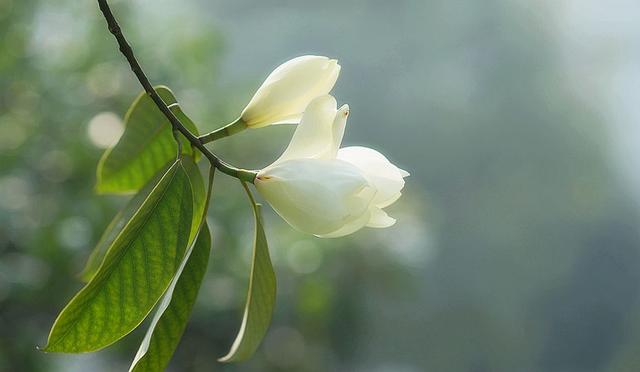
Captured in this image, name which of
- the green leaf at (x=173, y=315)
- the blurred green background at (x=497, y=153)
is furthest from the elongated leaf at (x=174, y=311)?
the blurred green background at (x=497, y=153)

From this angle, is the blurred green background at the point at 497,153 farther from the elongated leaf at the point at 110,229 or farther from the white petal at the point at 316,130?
the white petal at the point at 316,130

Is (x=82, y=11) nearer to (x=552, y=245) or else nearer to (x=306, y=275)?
(x=306, y=275)

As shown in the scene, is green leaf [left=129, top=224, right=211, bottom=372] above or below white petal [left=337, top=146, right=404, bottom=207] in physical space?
below

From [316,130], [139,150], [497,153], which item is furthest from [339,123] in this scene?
[497,153]

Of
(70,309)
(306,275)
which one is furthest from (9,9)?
(70,309)

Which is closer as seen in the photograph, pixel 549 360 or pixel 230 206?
pixel 230 206

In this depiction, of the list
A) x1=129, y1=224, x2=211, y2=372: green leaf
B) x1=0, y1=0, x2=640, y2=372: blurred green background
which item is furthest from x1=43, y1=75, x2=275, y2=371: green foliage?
x1=0, y1=0, x2=640, y2=372: blurred green background

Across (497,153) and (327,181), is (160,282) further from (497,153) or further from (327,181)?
(497,153)

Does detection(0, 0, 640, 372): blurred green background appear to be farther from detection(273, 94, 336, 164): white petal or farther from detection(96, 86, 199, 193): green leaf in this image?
detection(273, 94, 336, 164): white petal
